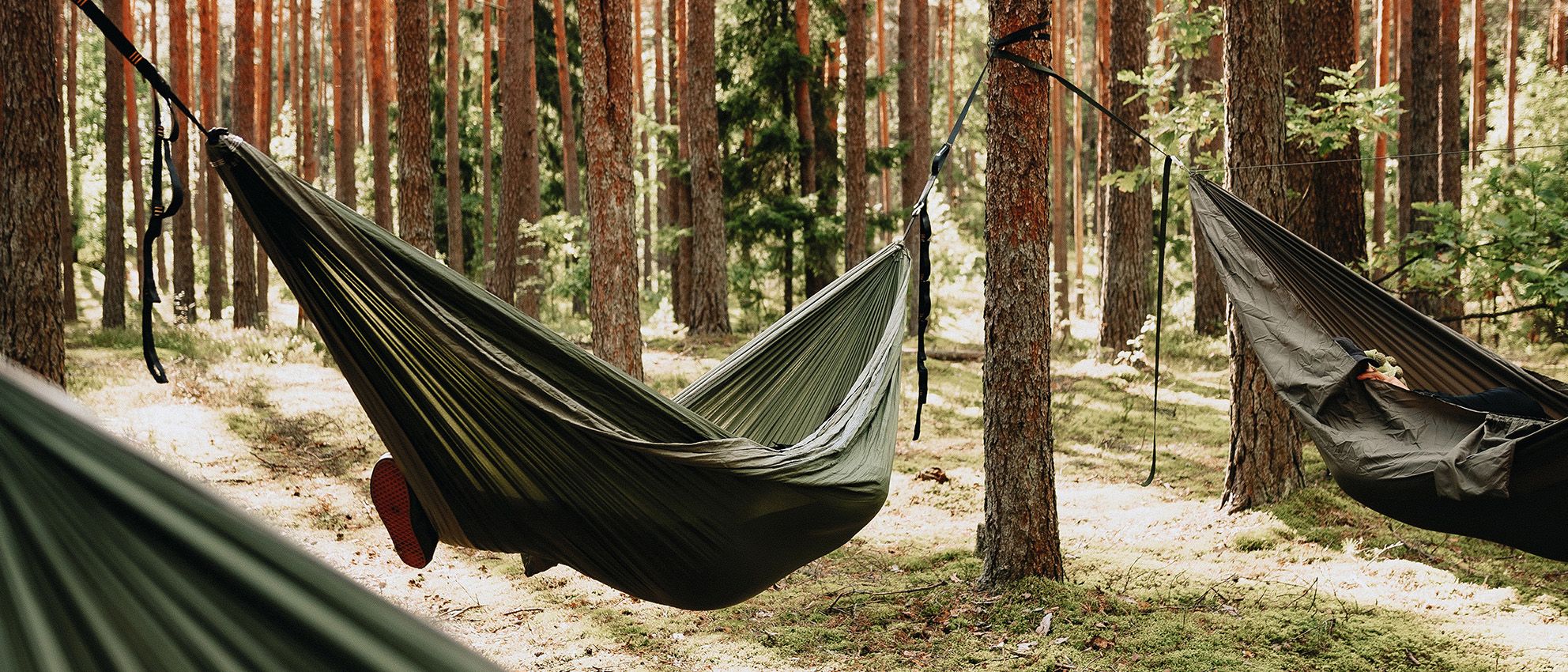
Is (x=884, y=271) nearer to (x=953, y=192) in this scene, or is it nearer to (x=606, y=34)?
(x=606, y=34)

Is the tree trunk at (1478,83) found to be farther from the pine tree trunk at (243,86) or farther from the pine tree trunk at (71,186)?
the pine tree trunk at (71,186)

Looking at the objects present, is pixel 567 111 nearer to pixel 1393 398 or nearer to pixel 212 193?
pixel 212 193

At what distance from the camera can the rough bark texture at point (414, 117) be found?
563 cm

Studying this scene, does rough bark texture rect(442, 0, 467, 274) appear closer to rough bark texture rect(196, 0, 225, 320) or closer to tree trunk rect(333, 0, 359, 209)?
tree trunk rect(333, 0, 359, 209)

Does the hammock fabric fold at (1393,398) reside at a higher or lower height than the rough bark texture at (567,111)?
lower

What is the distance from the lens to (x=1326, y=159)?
464 centimetres

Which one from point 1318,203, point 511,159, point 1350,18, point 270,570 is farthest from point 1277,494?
point 511,159

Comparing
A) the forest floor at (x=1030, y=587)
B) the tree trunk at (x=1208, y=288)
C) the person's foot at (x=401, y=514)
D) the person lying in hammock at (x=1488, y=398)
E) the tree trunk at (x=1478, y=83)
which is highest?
the tree trunk at (x=1478, y=83)

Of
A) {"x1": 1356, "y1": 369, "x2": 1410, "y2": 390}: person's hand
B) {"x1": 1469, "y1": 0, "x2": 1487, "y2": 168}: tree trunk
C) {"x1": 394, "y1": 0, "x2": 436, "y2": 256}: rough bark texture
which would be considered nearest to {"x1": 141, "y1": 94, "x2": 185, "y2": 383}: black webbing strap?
{"x1": 1356, "y1": 369, "x2": 1410, "y2": 390}: person's hand

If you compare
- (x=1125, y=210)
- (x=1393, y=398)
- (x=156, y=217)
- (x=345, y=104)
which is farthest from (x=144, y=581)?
(x=345, y=104)

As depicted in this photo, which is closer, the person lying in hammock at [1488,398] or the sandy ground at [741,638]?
the person lying in hammock at [1488,398]

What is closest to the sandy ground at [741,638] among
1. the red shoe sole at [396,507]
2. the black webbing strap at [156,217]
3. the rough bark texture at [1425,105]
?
the red shoe sole at [396,507]

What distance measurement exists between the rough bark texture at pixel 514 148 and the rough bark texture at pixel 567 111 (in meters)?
1.43

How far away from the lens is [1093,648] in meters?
2.86
